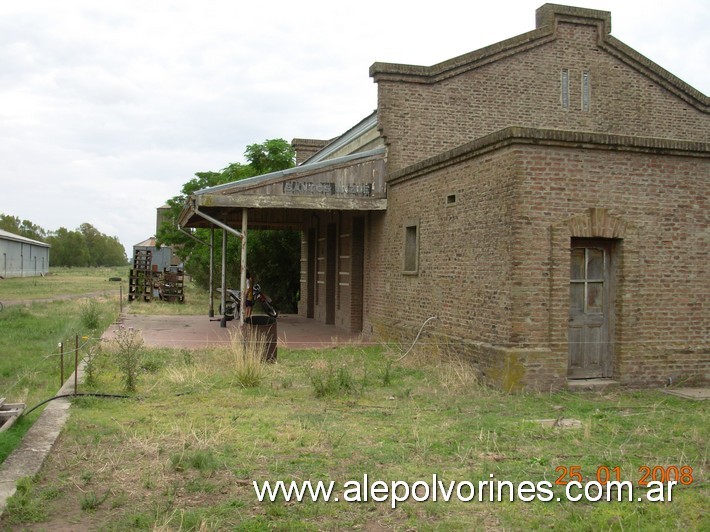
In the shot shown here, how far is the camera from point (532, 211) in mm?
10344

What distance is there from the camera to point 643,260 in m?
10.8

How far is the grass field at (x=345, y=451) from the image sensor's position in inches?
206

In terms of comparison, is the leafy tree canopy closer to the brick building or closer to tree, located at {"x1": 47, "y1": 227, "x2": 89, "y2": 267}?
tree, located at {"x1": 47, "y1": 227, "x2": 89, "y2": 267}

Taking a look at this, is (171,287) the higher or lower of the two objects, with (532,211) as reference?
lower

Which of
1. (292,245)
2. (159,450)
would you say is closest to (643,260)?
(159,450)

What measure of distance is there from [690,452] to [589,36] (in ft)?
41.1

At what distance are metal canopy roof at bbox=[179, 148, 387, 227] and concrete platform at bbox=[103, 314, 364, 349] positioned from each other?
8.97 ft

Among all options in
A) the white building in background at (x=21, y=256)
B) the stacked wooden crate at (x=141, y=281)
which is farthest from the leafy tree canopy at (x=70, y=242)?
the stacked wooden crate at (x=141, y=281)

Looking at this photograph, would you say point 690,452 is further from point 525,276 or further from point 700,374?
point 700,374

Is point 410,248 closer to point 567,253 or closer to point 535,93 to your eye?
point 567,253

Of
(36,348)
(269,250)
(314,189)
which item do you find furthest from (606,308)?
(269,250)

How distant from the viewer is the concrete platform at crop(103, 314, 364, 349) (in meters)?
15.6

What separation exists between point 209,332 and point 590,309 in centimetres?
1015

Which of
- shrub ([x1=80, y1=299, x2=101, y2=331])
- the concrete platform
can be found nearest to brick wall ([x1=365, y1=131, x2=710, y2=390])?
the concrete platform
